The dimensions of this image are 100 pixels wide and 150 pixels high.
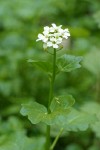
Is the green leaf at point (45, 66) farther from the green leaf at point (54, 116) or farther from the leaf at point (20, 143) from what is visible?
the leaf at point (20, 143)

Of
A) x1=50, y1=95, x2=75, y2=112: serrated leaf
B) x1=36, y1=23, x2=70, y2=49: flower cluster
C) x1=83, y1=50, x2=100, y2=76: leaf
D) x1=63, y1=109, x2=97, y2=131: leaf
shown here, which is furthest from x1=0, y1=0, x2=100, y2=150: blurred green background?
x1=36, y1=23, x2=70, y2=49: flower cluster

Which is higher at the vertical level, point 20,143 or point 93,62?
point 93,62

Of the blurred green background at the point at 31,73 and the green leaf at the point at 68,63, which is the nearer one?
the green leaf at the point at 68,63

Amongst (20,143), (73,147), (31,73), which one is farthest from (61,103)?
(31,73)

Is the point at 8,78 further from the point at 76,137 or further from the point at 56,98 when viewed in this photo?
the point at 56,98

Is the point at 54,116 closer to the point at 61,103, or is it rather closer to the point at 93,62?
the point at 61,103

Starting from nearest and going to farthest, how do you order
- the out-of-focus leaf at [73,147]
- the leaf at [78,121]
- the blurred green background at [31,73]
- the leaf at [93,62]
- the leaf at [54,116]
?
the leaf at [54,116], the leaf at [78,121], the out-of-focus leaf at [73,147], the blurred green background at [31,73], the leaf at [93,62]

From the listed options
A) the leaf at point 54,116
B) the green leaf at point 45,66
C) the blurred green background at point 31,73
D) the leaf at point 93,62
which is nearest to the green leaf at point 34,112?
the leaf at point 54,116

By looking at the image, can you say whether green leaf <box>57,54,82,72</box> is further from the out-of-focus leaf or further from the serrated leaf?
the out-of-focus leaf
